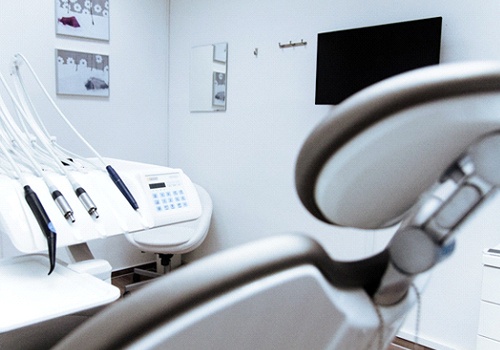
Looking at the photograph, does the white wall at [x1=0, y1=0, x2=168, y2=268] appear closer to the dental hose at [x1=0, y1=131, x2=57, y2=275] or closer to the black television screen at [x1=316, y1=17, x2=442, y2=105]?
the black television screen at [x1=316, y1=17, x2=442, y2=105]

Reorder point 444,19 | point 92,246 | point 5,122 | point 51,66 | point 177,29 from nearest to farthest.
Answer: point 5,122
point 444,19
point 51,66
point 92,246
point 177,29

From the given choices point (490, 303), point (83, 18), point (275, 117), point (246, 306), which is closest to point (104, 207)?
point (246, 306)

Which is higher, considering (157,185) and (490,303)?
(157,185)

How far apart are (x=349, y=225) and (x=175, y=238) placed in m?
2.81

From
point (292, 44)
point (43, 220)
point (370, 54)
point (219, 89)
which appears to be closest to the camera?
point (43, 220)

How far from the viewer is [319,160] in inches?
12.0

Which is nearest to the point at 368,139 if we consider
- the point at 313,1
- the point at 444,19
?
the point at 444,19

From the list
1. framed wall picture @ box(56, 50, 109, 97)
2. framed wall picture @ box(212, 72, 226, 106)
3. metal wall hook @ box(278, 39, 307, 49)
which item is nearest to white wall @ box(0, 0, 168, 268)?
framed wall picture @ box(56, 50, 109, 97)

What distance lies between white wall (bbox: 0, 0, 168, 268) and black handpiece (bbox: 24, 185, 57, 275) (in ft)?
6.77

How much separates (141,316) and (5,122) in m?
1.27

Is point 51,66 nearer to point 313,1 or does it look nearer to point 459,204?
point 313,1

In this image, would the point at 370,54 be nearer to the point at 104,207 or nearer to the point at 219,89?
the point at 219,89

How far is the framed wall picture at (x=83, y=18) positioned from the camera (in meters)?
3.01

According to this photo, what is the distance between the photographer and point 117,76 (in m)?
3.34
